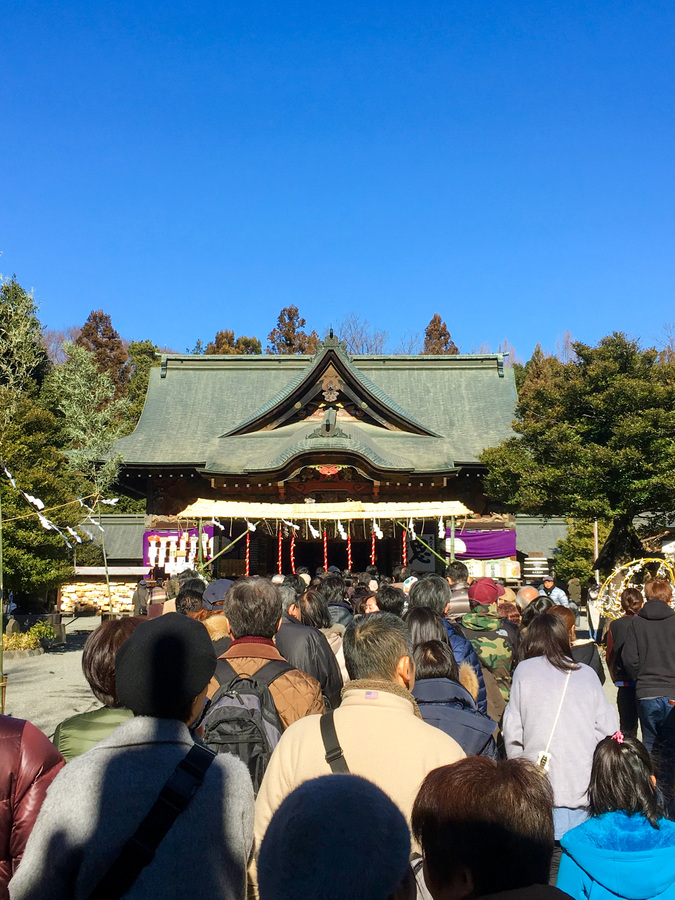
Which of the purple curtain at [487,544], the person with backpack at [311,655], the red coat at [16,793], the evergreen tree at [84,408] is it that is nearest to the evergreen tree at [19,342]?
the evergreen tree at [84,408]

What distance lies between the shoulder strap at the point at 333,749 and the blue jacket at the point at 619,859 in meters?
0.80

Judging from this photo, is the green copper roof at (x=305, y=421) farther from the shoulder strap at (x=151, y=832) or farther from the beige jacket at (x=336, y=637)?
the shoulder strap at (x=151, y=832)

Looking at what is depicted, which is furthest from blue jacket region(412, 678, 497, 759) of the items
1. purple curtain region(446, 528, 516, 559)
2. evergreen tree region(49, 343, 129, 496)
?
evergreen tree region(49, 343, 129, 496)

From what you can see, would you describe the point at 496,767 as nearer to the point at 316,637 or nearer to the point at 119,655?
the point at 119,655

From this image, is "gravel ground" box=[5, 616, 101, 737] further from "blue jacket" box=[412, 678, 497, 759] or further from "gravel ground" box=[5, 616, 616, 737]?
"blue jacket" box=[412, 678, 497, 759]

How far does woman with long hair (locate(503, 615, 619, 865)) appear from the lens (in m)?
3.56

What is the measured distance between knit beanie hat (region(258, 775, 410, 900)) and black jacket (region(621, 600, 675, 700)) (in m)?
4.49

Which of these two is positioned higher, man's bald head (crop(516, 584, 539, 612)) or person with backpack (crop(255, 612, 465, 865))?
man's bald head (crop(516, 584, 539, 612))

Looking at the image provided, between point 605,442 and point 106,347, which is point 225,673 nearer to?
point 605,442

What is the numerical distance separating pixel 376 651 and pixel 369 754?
0.48 m

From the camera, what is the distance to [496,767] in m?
1.77

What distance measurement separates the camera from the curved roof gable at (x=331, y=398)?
18.4 meters

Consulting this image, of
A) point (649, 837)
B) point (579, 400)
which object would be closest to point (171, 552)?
point (579, 400)

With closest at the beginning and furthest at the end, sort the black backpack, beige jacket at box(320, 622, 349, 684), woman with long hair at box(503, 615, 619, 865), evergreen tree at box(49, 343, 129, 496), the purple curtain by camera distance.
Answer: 1. the black backpack
2. woman with long hair at box(503, 615, 619, 865)
3. beige jacket at box(320, 622, 349, 684)
4. the purple curtain
5. evergreen tree at box(49, 343, 129, 496)
